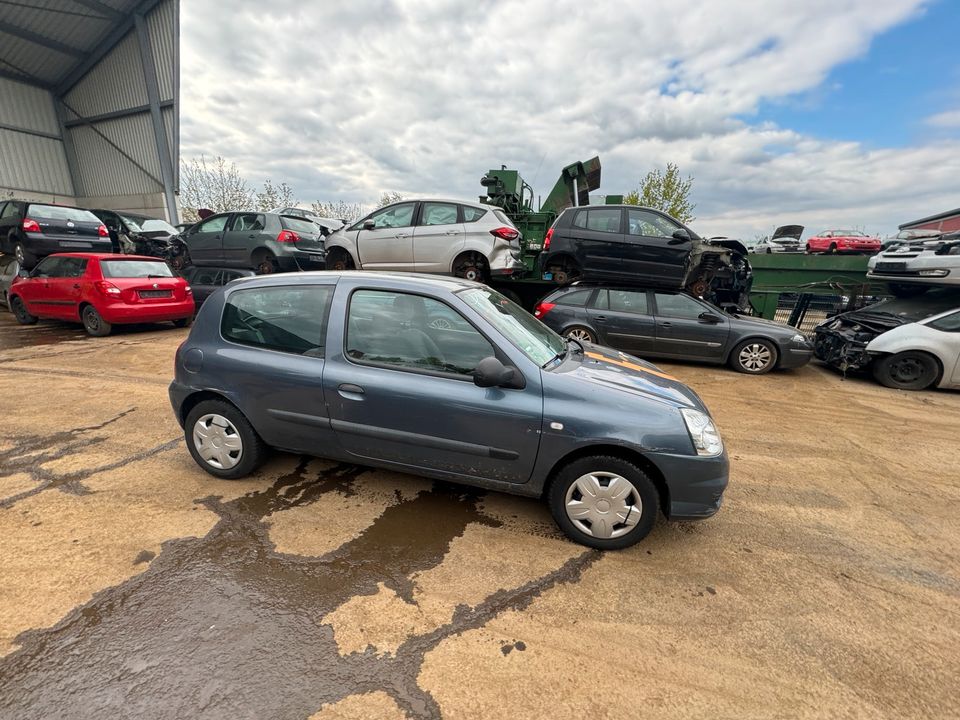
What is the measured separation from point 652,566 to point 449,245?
19.1 feet

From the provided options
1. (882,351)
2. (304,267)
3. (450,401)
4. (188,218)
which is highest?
(188,218)

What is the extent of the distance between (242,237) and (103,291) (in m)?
2.59

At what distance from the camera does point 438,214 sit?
717 cm

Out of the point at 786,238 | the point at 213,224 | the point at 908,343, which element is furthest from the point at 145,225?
the point at 786,238

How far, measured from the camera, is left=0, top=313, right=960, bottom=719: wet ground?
1.67m

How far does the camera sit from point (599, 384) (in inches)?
96.8

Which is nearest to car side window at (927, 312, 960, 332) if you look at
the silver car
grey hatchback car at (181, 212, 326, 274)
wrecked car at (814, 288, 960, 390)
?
wrecked car at (814, 288, 960, 390)

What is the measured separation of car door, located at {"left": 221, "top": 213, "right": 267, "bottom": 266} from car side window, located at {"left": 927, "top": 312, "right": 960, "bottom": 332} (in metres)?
11.5

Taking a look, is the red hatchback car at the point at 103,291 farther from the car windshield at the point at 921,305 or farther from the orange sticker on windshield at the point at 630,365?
the car windshield at the point at 921,305

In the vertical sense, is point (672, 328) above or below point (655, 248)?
below

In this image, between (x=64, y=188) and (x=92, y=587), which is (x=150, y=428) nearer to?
(x=92, y=587)

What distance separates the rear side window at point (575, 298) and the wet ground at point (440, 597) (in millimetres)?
3896

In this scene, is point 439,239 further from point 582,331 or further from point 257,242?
point 257,242

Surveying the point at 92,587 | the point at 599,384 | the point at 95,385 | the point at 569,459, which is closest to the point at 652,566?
the point at 569,459
